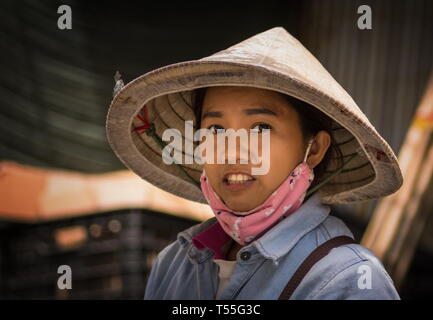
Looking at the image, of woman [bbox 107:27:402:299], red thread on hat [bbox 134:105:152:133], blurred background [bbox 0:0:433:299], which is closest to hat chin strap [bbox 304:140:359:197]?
woman [bbox 107:27:402:299]

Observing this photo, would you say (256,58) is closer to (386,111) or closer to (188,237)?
(188,237)

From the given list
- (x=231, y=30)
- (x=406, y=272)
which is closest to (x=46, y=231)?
(x=231, y=30)

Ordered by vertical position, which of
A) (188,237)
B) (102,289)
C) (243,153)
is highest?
(243,153)

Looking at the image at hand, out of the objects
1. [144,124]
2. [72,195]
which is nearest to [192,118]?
[144,124]

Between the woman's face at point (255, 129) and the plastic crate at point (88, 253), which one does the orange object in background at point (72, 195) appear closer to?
the plastic crate at point (88, 253)

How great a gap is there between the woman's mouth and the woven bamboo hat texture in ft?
0.80

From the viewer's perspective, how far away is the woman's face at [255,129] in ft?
6.16

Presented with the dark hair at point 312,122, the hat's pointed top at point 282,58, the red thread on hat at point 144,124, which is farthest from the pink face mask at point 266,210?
the red thread on hat at point 144,124

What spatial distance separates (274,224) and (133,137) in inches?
23.1

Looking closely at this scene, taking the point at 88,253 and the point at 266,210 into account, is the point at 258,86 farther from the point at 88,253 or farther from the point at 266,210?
the point at 88,253

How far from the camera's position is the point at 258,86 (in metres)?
1.78

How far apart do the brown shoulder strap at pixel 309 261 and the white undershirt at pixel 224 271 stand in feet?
0.83

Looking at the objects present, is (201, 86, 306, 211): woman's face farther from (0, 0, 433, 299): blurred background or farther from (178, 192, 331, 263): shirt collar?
(0, 0, 433, 299): blurred background

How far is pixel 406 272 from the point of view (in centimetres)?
434
